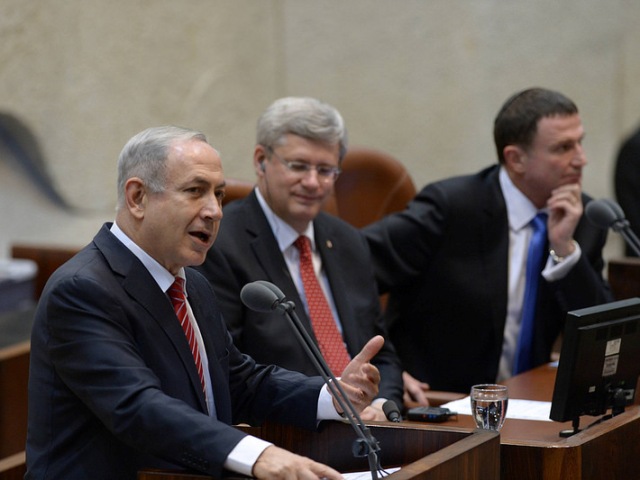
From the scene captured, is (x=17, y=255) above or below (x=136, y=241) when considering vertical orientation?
below

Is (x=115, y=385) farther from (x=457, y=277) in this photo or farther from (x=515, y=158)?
(x=515, y=158)

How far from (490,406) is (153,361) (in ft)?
2.67

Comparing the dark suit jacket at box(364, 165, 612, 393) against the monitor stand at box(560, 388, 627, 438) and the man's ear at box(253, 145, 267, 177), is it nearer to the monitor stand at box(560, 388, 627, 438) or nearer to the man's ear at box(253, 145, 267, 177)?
the man's ear at box(253, 145, 267, 177)

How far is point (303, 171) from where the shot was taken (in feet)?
11.9

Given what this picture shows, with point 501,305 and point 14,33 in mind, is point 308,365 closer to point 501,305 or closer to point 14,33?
point 501,305

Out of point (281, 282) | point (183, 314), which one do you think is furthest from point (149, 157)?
point (281, 282)

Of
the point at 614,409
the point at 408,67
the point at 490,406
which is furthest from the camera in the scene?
the point at 408,67

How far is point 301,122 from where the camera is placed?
364 cm

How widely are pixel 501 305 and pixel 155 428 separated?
2154 mm

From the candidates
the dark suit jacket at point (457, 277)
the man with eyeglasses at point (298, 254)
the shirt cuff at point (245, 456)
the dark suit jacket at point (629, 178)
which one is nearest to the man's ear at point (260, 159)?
the man with eyeglasses at point (298, 254)

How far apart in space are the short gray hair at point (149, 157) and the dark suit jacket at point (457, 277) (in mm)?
1778

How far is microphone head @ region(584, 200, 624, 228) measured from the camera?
3484 millimetres

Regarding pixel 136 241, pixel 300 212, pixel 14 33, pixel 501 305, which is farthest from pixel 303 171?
pixel 14 33

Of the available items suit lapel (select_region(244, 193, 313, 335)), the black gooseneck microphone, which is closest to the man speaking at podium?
the black gooseneck microphone
